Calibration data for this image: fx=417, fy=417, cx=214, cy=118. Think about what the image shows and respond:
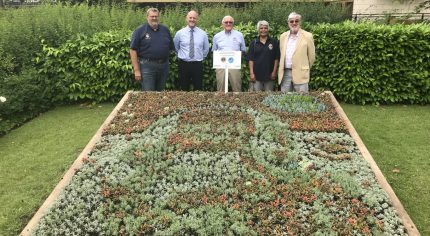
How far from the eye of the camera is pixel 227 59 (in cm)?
687

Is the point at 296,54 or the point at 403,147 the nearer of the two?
the point at 403,147

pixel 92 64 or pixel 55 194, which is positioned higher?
pixel 92 64

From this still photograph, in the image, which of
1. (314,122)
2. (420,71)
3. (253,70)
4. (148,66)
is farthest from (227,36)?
(420,71)

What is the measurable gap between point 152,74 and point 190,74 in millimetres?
749

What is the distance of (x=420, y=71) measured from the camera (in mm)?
7965

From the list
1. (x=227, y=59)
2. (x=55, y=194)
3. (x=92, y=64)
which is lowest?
(x=55, y=194)

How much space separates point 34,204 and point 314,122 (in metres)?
3.46

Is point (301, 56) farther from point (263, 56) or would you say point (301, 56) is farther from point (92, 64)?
point (92, 64)

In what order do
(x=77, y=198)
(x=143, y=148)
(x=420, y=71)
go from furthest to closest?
(x=420, y=71), (x=143, y=148), (x=77, y=198)

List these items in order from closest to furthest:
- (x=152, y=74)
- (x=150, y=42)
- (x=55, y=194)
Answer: (x=55, y=194) → (x=150, y=42) → (x=152, y=74)

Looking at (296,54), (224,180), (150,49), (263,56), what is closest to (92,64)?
(150,49)

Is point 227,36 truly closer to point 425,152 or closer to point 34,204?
point 425,152

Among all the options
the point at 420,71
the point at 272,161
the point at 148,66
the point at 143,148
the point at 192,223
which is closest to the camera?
the point at 192,223

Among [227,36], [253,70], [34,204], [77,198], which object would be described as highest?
[227,36]
